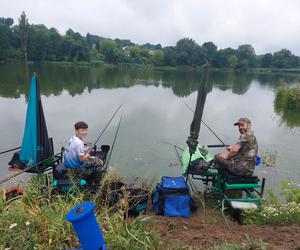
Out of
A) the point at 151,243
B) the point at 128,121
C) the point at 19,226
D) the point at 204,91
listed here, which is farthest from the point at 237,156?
the point at 128,121

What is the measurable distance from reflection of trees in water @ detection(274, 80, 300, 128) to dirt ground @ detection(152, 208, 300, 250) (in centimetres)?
1217

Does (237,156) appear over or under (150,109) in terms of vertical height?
over

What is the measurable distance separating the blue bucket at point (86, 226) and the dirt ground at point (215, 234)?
3.10 feet

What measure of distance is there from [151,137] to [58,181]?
5796 millimetres

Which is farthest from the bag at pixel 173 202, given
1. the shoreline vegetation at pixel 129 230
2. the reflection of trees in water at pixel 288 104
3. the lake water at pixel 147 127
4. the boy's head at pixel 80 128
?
the reflection of trees in water at pixel 288 104

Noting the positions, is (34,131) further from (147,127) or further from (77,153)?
(147,127)

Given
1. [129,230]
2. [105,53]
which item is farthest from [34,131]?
[105,53]

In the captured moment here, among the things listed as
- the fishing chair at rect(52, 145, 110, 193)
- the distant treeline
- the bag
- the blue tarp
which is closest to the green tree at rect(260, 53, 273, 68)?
the distant treeline

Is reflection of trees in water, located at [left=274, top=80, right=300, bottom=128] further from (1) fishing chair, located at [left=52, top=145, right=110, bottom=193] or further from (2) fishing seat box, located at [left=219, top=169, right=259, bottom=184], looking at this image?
(1) fishing chair, located at [left=52, top=145, right=110, bottom=193]

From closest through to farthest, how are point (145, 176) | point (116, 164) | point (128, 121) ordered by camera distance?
point (145, 176), point (116, 164), point (128, 121)

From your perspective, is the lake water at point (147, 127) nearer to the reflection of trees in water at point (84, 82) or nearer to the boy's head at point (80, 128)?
the reflection of trees in water at point (84, 82)

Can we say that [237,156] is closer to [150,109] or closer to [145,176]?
[145,176]

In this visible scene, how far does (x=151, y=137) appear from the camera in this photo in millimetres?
9930

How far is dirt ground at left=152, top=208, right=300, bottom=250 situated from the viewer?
9.93 feet
